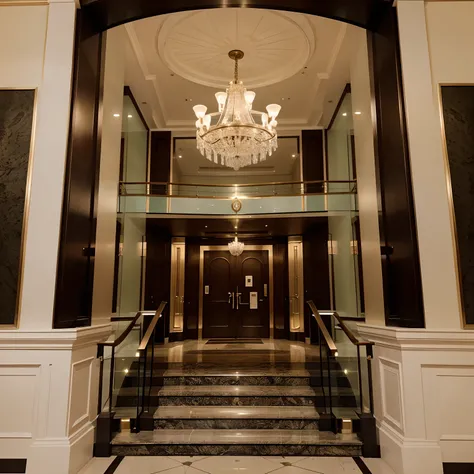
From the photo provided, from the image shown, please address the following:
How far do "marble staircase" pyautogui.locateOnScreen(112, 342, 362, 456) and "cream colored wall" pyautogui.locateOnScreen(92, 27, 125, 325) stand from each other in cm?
127

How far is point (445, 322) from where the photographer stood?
124 inches

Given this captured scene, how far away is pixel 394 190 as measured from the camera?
3588mm

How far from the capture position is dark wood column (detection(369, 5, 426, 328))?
3295 millimetres

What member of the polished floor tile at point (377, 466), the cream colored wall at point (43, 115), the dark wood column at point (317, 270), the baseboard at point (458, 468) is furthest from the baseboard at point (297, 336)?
the cream colored wall at point (43, 115)

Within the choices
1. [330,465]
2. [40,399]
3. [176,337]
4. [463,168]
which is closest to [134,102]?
[176,337]

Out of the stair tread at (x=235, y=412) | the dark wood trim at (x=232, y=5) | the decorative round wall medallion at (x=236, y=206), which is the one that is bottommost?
the stair tread at (x=235, y=412)

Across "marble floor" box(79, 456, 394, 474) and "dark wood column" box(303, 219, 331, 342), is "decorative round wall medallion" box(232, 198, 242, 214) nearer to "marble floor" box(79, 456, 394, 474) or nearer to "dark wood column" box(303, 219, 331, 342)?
"dark wood column" box(303, 219, 331, 342)

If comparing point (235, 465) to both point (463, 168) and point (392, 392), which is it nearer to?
point (392, 392)

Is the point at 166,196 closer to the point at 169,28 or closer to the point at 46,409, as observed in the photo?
the point at 169,28

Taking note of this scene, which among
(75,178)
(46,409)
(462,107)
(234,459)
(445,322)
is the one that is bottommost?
(234,459)

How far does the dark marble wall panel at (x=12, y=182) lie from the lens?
3.22 meters

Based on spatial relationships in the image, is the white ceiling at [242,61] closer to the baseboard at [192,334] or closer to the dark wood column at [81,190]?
the dark wood column at [81,190]

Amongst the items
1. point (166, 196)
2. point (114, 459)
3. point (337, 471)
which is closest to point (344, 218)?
point (166, 196)

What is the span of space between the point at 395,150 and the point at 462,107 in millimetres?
657
